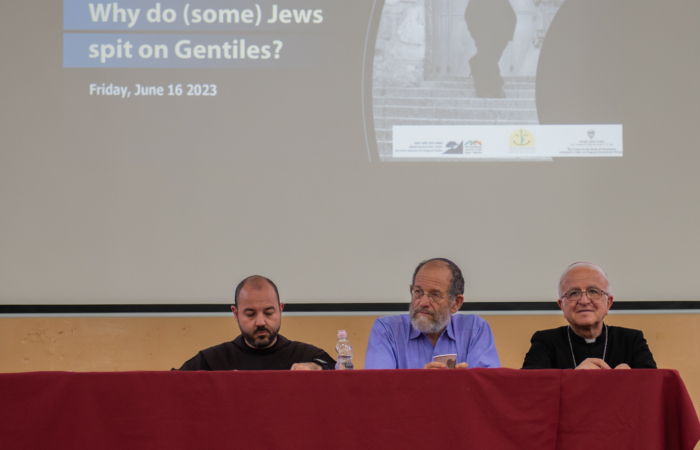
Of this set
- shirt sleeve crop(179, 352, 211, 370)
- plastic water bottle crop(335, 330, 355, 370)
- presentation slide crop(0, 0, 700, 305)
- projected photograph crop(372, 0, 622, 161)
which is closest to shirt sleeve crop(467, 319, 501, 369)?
plastic water bottle crop(335, 330, 355, 370)

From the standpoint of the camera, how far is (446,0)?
3.30m

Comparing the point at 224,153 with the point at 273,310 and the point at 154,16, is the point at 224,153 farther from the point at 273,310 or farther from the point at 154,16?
the point at 273,310

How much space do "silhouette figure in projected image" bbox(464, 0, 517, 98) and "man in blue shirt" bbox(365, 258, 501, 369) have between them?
1304mm

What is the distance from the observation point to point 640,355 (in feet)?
7.41

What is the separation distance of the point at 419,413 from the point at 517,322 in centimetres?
184

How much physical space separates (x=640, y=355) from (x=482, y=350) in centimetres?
Result: 59

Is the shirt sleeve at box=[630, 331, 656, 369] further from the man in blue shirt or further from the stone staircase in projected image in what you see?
the stone staircase in projected image

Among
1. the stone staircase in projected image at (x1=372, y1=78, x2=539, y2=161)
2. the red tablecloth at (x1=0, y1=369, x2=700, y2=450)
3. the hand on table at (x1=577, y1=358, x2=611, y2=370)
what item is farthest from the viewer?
the stone staircase in projected image at (x1=372, y1=78, x2=539, y2=161)

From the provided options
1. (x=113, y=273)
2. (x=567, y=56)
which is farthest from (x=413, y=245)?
(x=113, y=273)

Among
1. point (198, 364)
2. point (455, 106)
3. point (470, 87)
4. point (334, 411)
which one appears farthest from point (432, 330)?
point (470, 87)

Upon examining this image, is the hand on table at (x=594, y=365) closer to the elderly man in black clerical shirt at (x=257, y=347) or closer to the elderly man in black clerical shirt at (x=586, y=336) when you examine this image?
the elderly man in black clerical shirt at (x=586, y=336)

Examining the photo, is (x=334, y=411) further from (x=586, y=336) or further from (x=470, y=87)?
(x=470, y=87)

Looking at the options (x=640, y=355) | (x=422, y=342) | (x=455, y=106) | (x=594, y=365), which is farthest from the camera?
(x=455, y=106)

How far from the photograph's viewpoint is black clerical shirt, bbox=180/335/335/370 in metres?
2.46
